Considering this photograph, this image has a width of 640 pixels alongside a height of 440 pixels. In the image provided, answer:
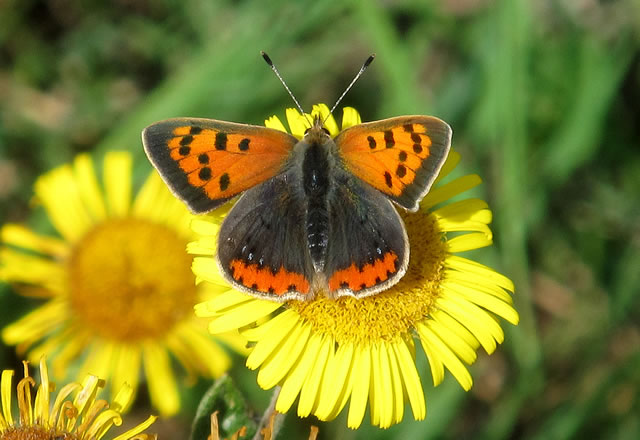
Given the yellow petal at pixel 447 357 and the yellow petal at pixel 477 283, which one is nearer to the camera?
the yellow petal at pixel 447 357

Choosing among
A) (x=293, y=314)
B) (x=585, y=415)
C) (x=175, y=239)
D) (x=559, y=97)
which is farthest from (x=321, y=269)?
(x=559, y=97)

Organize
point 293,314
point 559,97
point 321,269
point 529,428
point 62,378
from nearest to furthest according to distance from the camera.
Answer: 1. point 321,269
2. point 293,314
3. point 62,378
4. point 529,428
5. point 559,97

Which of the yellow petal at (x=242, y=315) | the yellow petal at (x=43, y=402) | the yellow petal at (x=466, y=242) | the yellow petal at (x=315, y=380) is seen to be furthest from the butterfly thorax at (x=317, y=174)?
the yellow petal at (x=43, y=402)

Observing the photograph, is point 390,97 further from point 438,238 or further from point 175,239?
point 438,238

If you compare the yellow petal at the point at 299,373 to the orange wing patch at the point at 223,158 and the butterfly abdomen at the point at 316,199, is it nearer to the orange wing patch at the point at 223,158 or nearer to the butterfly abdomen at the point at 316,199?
the butterfly abdomen at the point at 316,199

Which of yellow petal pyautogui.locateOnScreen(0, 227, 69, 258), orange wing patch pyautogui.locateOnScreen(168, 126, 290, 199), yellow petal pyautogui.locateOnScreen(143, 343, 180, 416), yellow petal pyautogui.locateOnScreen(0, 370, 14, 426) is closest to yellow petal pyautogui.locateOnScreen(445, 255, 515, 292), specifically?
orange wing patch pyautogui.locateOnScreen(168, 126, 290, 199)

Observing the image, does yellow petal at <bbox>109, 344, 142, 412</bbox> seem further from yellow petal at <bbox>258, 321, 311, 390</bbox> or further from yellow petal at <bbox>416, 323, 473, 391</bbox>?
yellow petal at <bbox>416, 323, 473, 391</bbox>
